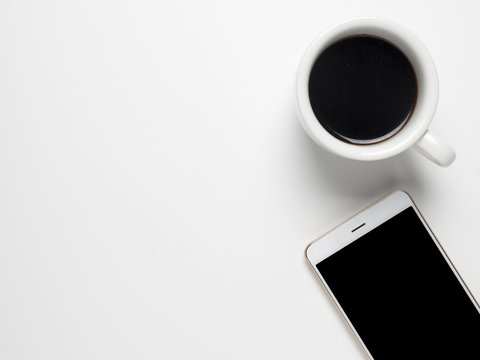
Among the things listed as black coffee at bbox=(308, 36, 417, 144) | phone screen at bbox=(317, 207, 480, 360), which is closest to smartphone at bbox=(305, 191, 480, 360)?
phone screen at bbox=(317, 207, 480, 360)

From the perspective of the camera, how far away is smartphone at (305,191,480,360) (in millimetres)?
621

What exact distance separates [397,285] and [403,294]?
0.04 ft

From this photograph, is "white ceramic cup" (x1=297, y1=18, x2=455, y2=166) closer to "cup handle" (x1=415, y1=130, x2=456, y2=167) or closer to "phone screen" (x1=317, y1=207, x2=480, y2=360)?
"cup handle" (x1=415, y1=130, x2=456, y2=167)

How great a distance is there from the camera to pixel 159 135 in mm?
632

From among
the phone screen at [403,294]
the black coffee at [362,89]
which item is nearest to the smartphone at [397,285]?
the phone screen at [403,294]

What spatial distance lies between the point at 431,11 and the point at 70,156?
0.44m

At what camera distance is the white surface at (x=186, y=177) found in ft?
2.03

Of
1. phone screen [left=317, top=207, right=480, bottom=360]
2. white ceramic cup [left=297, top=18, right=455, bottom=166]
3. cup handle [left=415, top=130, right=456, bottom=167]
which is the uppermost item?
white ceramic cup [left=297, top=18, right=455, bottom=166]

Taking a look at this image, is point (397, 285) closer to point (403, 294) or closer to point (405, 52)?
point (403, 294)

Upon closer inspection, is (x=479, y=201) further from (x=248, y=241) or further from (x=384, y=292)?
(x=248, y=241)

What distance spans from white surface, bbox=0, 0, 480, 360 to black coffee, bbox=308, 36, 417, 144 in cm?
7

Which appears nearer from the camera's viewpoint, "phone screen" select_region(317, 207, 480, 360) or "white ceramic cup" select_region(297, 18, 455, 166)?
"white ceramic cup" select_region(297, 18, 455, 166)

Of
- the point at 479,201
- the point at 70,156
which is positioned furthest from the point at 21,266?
the point at 479,201

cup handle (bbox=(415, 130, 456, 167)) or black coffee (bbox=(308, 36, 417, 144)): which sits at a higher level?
black coffee (bbox=(308, 36, 417, 144))
